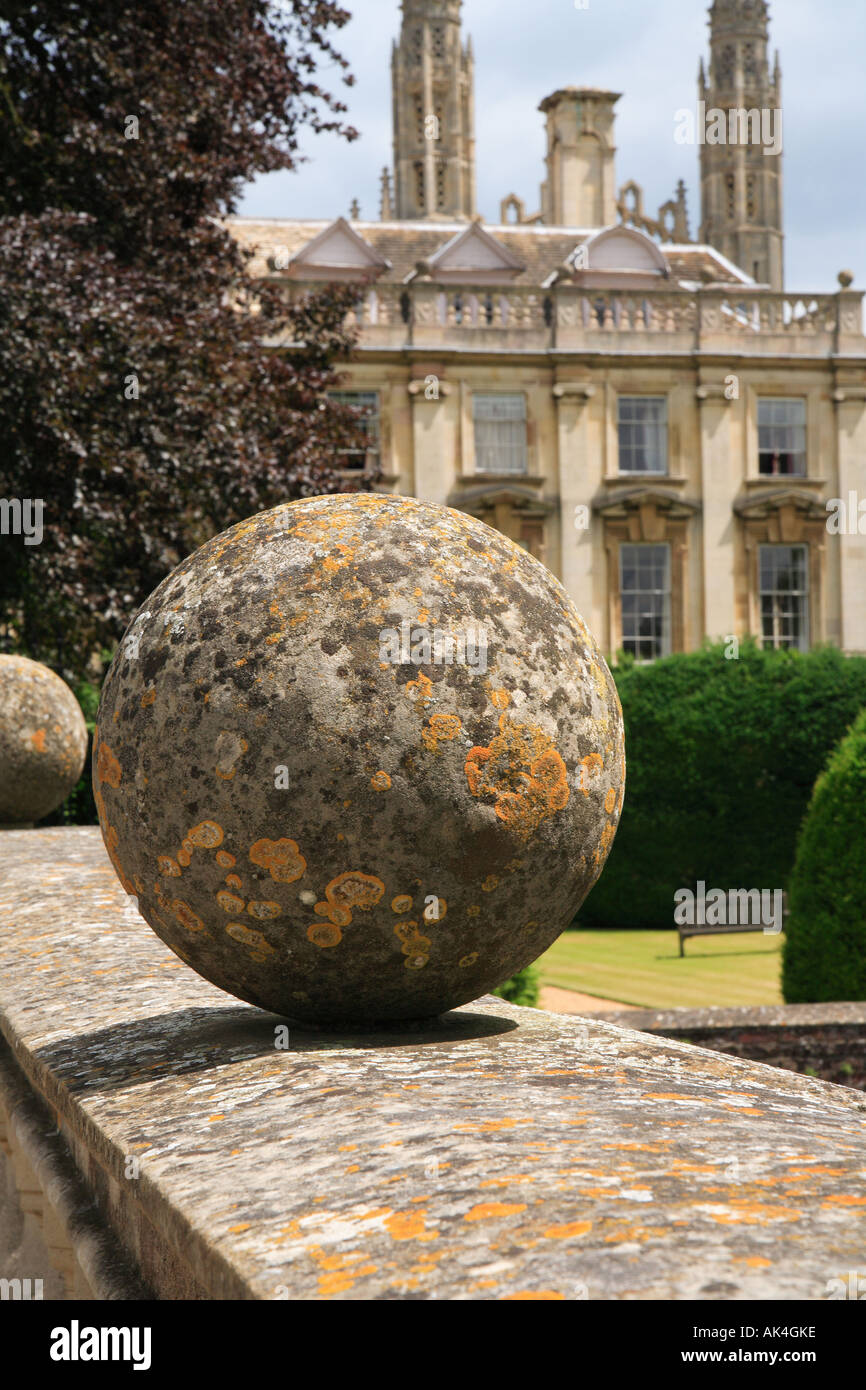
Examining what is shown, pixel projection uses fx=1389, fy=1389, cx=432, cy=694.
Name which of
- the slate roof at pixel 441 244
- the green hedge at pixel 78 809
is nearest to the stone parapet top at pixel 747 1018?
the green hedge at pixel 78 809

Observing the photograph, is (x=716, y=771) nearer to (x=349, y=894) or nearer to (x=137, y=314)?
(x=137, y=314)

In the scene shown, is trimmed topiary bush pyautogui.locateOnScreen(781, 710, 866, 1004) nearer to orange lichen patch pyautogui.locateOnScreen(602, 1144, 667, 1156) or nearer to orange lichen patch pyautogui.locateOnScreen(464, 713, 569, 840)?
orange lichen patch pyautogui.locateOnScreen(464, 713, 569, 840)

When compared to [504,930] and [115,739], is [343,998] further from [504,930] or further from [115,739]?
[115,739]

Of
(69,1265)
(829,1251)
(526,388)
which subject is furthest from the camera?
(526,388)

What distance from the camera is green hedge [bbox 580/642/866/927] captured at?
2570 centimetres

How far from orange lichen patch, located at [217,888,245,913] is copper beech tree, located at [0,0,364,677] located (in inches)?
424

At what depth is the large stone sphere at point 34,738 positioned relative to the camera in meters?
11.8

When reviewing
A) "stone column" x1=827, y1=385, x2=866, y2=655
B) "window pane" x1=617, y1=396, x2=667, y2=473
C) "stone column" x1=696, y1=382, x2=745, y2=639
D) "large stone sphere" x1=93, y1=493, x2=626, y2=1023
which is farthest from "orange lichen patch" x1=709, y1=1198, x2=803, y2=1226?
"stone column" x1=827, y1=385, x2=866, y2=655

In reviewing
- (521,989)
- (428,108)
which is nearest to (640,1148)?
(521,989)

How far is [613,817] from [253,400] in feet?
40.2

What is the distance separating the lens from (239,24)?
57.7 feet

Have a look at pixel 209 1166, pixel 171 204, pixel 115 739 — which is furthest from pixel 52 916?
pixel 171 204
